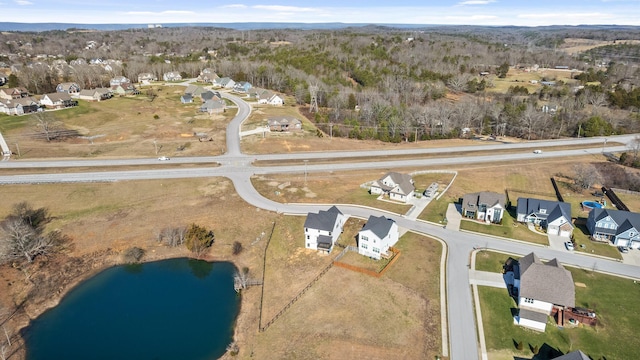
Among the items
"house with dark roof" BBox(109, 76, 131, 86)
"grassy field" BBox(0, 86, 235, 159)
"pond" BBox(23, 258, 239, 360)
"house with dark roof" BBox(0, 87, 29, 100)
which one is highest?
"house with dark roof" BBox(109, 76, 131, 86)

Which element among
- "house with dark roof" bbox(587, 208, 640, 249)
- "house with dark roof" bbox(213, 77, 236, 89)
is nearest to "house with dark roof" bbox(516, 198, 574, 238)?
"house with dark roof" bbox(587, 208, 640, 249)

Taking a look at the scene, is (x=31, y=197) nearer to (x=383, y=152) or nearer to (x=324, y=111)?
(x=383, y=152)

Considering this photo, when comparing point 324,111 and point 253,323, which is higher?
point 324,111

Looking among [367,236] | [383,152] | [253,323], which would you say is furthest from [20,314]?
[383,152]

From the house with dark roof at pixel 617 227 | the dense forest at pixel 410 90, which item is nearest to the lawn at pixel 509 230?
the house with dark roof at pixel 617 227

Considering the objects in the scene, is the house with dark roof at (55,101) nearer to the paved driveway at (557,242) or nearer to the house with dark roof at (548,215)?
the house with dark roof at (548,215)

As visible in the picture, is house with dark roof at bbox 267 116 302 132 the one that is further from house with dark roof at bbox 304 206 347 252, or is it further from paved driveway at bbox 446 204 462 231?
house with dark roof at bbox 304 206 347 252

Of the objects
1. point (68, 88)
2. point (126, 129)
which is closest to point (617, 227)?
point (126, 129)

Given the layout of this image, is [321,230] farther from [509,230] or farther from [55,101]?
[55,101]
